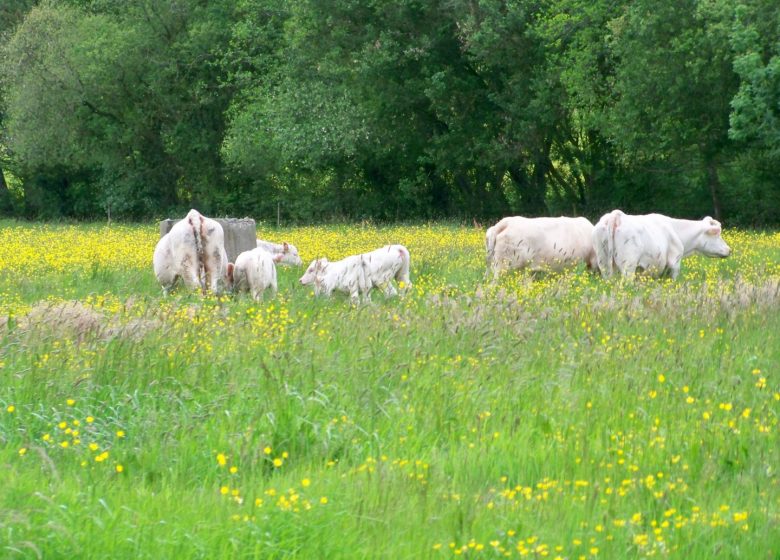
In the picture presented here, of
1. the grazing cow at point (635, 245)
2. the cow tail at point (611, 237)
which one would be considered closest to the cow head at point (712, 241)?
the grazing cow at point (635, 245)

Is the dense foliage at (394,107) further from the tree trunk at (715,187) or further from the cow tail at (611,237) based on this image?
the cow tail at (611,237)

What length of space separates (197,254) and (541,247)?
5694 millimetres

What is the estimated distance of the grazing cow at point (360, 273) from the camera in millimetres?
14578

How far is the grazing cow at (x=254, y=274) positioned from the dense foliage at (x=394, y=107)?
686 inches

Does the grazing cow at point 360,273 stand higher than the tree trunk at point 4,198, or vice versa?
the grazing cow at point 360,273

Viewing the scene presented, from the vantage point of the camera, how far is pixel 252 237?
19.0 m

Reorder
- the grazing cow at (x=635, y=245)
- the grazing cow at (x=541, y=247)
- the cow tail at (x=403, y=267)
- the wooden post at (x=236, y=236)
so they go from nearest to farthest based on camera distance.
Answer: the cow tail at (x=403, y=267) < the grazing cow at (x=635, y=245) < the grazing cow at (x=541, y=247) < the wooden post at (x=236, y=236)

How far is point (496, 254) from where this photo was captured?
17.7 m

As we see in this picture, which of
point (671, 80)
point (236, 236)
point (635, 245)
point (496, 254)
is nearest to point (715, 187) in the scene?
point (671, 80)

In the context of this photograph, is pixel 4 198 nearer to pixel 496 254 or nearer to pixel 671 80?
pixel 671 80

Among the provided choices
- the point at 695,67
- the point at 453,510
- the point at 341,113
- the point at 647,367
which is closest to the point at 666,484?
the point at 453,510

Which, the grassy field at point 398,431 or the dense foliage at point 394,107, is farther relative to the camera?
the dense foliage at point 394,107

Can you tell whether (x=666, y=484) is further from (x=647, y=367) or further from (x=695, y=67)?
(x=695, y=67)

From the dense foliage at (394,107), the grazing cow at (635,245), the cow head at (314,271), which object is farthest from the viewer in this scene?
the dense foliage at (394,107)
